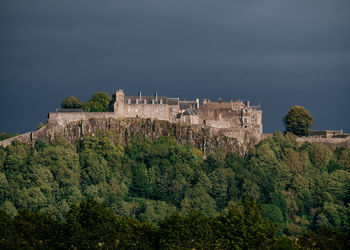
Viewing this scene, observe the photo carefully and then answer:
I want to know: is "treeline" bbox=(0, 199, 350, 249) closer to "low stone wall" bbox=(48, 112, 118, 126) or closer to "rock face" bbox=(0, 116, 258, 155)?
"rock face" bbox=(0, 116, 258, 155)

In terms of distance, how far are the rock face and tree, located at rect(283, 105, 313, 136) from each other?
6.75 metres

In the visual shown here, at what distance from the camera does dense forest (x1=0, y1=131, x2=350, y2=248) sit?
119 m

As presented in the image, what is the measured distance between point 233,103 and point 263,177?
1005 cm

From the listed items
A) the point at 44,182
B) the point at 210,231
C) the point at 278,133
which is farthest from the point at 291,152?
the point at 210,231

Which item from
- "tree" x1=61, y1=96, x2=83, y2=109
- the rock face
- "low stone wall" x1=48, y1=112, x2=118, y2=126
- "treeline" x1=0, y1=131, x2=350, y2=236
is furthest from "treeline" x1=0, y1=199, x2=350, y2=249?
"tree" x1=61, y1=96, x2=83, y2=109

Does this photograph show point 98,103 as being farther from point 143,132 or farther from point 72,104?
point 143,132

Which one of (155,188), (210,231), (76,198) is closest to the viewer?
(210,231)

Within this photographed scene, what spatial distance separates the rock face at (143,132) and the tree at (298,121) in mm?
6754

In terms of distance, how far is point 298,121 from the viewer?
440ft

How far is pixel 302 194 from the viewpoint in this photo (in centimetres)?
12612

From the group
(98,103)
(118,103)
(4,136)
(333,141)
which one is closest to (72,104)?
(98,103)

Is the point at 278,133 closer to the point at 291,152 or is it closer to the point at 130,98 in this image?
the point at 291,152

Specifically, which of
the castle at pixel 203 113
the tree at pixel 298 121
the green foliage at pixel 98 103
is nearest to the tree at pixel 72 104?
the green foliage at pixel 98 103

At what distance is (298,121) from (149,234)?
2275 inches
